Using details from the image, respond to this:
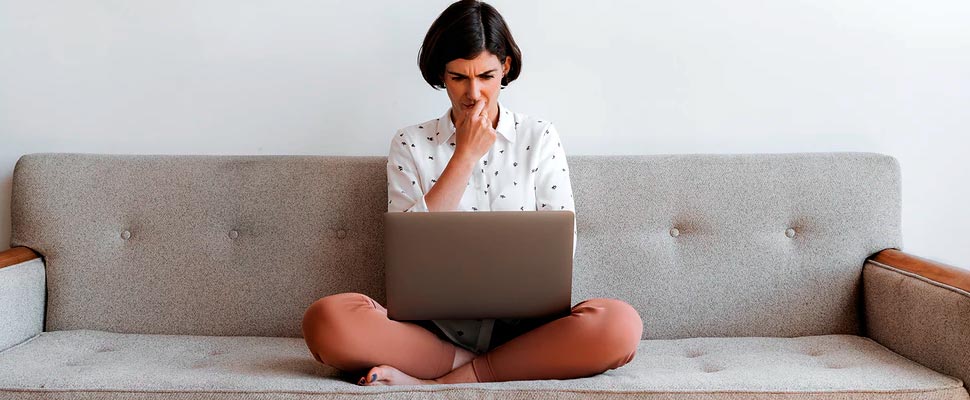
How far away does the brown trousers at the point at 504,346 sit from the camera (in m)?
1.66

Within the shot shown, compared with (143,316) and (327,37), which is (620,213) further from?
(143,316)

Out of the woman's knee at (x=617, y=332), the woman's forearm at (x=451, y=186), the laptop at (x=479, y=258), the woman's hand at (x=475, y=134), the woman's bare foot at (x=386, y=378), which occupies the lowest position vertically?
the woman's bare foot at (x=386, y=378)

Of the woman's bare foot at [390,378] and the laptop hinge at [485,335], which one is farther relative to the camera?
the laptop hinge at [485,335]

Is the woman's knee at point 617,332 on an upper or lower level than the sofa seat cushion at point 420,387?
upper

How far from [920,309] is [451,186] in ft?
3.20

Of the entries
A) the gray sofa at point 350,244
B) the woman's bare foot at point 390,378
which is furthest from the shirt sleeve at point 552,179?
the woman's bare foot at point 390,378

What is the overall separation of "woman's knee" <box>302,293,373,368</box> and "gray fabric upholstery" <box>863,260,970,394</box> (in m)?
1.11

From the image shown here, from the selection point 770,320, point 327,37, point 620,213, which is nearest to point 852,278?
point 770,320

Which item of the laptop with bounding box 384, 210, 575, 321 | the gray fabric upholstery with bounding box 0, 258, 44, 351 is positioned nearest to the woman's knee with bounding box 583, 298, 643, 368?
the laptop with bounding box 384, 210, 575, 321

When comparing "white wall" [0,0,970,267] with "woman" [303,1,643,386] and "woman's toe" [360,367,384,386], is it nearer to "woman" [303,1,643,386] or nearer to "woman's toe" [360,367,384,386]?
"woman" [303,1,643,386]

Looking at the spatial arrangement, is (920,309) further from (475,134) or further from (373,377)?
(373,377)

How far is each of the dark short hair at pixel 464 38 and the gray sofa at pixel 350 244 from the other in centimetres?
31

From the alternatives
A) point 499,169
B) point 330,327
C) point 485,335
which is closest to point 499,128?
point 499,169

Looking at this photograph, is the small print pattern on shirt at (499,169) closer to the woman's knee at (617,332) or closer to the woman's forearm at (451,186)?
the woman's forearm at (451,186)
